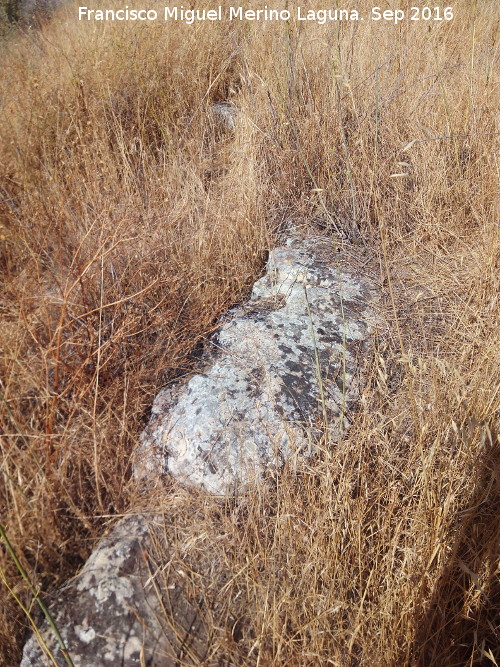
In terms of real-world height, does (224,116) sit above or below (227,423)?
above

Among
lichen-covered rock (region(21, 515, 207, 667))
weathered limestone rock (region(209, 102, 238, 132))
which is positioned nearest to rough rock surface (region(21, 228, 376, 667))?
lichen-covered rock (region(21, 515, 207, 667))

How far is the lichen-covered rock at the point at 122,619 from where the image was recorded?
1.13m

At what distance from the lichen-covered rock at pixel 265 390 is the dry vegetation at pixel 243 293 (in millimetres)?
74

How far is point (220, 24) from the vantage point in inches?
139

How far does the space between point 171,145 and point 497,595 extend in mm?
2444

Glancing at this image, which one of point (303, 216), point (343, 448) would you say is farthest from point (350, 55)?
point (343, 448)

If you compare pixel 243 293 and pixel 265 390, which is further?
pixel 243 293

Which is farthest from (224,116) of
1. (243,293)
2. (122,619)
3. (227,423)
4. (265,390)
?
(122,619)

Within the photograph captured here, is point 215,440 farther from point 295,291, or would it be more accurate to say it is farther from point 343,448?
point 295,291

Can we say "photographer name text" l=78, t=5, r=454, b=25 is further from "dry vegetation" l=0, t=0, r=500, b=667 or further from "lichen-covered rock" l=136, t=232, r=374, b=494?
"lichen-covered rock" l=136, t=232, r=374, b=494

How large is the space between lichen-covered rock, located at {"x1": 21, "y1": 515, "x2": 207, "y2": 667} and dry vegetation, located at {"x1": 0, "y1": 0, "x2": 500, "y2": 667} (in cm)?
5

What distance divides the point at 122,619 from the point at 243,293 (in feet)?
4.13

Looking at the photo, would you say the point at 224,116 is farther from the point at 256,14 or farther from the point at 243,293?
the point at 243,293

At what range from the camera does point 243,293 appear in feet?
6.82
